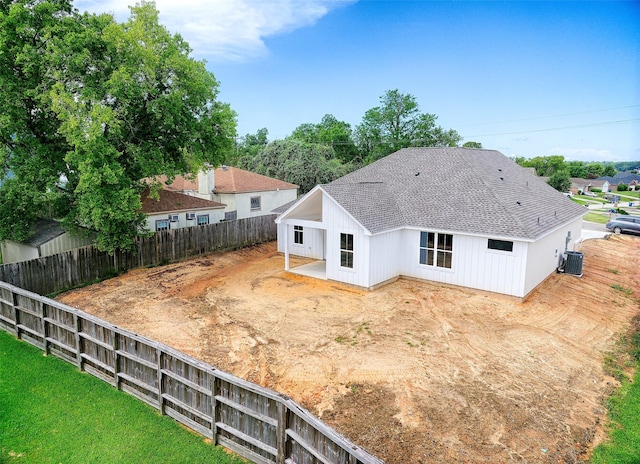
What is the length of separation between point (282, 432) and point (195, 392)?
2.03m

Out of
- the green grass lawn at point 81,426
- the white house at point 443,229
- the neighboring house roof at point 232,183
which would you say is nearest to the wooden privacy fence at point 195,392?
the green grass lawn at point 81,426

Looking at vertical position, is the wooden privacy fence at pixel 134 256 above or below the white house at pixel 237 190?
below

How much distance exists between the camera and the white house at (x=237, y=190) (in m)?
27.4

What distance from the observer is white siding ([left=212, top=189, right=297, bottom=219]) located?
27.5m

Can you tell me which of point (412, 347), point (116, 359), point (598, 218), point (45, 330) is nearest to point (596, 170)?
point (598, 218)

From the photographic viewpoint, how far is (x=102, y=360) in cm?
857

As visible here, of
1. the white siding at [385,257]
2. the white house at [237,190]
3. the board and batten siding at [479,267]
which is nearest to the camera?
the board and batten siding at [479,267]

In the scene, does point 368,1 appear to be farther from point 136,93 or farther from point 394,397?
point 394,397

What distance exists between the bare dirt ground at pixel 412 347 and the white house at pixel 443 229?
2.68 ft

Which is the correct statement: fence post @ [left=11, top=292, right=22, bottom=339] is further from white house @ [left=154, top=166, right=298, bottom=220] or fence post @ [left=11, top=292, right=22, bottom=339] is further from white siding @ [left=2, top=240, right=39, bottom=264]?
white house @ [left=154, top=166, right=298, bottom=220]

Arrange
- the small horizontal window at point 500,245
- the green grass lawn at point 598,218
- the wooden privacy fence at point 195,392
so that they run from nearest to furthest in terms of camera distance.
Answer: the wooden privacy fence at point 195,392
the small horizontal window at point 500,245
the green grass lawn at point 598,218

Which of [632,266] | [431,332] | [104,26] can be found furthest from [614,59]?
[104,26]

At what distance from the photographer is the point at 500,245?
14.8 m

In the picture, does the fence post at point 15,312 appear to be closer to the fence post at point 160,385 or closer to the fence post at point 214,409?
the fence post at point 160,385
